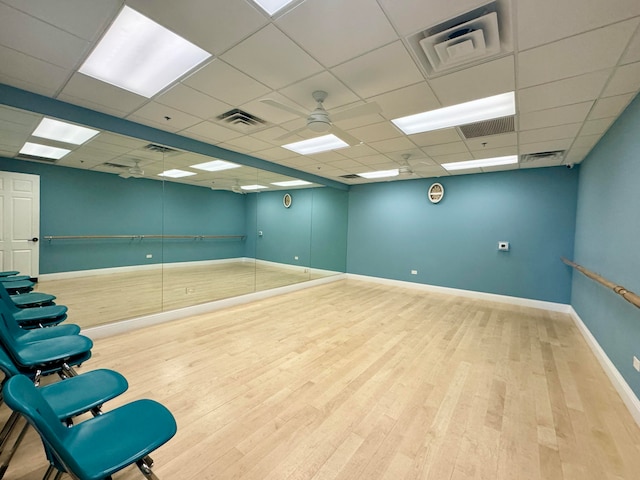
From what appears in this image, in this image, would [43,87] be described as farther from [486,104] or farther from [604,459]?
[604,459]

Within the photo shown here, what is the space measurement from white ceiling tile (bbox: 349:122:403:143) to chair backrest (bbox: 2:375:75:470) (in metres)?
3.73

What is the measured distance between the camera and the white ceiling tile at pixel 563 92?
2350 mm

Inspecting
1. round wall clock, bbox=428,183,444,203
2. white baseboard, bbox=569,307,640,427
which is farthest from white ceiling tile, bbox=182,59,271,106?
round wall clock, bbox=428,183,444,203

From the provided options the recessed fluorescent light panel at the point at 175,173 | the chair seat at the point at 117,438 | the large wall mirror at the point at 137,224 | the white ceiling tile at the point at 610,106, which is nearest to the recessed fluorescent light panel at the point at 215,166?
the large wall mirror at the point at 137,224

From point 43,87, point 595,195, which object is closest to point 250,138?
point 43,87

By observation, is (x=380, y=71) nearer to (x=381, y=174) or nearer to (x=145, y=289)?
(x=381, y=174)

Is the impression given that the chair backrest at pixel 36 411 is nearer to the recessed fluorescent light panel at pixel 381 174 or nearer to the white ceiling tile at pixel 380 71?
the white ceiling tile at pixel 380 71

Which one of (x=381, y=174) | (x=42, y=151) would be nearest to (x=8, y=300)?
(x=42, y=151)

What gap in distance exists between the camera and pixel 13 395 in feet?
2.92

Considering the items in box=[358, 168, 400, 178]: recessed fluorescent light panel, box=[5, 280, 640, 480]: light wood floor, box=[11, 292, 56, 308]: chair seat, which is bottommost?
box=[5, 280, 640, 480]: light wood floor

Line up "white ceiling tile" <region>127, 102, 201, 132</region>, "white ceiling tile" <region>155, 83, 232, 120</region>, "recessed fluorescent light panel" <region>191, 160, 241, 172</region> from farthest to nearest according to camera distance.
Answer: "recessed fluorescent light panel" <region>191, 160, 241, 172</region>, "white ceiling tile" <region>127, 102, 201, 132</region>, "white ceiling tile" <region>155, 83, 232, 120</region>

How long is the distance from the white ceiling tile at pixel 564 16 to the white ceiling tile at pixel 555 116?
4.48ft

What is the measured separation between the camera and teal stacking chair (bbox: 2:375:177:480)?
863 millimetres

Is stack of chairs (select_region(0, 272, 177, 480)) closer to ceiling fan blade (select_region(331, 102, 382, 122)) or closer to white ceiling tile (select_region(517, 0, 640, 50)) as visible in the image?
ceiling fan blade (select_region(331, 102, 382, 122))
